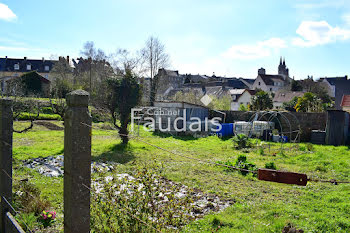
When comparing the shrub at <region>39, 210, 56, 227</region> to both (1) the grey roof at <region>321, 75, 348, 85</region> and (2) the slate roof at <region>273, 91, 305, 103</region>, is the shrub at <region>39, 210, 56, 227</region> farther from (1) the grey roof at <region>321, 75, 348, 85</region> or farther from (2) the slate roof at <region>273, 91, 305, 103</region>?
(1) the grey roof at <region>321, 75, 348, 85</region>

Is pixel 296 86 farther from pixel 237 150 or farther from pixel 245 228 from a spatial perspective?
pixel 245 228

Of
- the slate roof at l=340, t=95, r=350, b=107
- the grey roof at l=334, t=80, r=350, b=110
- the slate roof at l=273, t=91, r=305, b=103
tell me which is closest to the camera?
the slate roof at l=340, t=95, r=350, b=107

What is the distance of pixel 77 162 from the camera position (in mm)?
2092

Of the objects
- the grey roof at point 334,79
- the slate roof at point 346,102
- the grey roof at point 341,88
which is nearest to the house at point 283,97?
the slate roof at point 346,102

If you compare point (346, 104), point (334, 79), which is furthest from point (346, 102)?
point (334, 79)

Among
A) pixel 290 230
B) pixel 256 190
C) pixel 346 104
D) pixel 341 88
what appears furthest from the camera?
pixel 341 88

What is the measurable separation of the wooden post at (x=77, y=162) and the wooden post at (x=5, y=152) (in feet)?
6.53

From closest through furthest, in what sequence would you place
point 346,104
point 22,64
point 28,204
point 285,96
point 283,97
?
point 28,204 → point 346,104 → point 285,96 → point 283,97 → point 22,64

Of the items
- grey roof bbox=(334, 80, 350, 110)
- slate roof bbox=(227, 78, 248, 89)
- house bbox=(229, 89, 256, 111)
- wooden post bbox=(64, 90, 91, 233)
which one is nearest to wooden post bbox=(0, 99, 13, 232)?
wooden post bbox=(64, 90, 91, 233)

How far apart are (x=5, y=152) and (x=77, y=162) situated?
7.31 ft

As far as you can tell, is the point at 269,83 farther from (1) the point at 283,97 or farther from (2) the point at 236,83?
(1) the point at 283,97

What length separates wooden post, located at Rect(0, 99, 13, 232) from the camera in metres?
3.60

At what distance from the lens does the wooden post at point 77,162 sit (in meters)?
2.08

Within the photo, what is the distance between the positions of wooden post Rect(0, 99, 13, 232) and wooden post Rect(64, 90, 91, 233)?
1.99 metres
